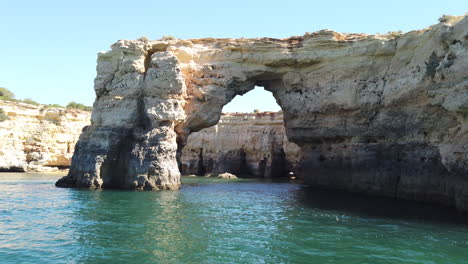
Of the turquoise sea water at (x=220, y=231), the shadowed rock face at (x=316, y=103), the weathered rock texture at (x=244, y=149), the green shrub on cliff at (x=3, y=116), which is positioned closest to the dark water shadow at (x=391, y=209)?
the turquoise sea water at (x=220, y=231)

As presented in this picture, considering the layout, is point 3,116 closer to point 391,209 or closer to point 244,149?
point 244,149

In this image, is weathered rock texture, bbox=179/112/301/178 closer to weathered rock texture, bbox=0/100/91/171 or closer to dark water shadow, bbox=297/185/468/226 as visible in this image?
weathered rock texture, bbox=0/100/91/171

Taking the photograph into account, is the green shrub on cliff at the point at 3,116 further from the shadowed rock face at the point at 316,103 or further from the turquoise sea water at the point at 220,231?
the turquoise sea water at the point at 220,231

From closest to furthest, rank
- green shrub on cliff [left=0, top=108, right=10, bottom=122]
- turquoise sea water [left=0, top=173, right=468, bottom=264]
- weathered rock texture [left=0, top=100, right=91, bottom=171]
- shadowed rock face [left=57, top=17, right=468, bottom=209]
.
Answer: turquoise sea water [left=0, top=173, right=468, bottom=264] → shadowed rock face [left=57, top=17, right=468, bottom=209] → green shrub on cliff [left=0, top=108, right=10, bottom=122] → weathered rock texture [left=0, top=100, right=91, bottom=171]

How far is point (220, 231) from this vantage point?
44.4 ft

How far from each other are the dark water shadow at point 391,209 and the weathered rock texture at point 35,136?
34988 millimetres

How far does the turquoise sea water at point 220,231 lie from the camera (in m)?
10.5

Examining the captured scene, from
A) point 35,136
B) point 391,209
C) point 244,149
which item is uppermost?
point 35,136

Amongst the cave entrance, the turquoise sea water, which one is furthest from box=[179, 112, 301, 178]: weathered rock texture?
the turquoise sea water

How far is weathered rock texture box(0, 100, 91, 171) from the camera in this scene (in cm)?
4434

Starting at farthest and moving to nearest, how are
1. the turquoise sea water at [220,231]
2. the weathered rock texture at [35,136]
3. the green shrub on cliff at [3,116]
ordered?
the weathered rock texture at [35,136] < the green shrub on cliff at [3,116] < the turquoise sea water at [220,231]

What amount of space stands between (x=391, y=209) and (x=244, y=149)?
116ft

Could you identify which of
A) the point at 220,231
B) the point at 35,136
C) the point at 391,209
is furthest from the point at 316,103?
the point at 35,136

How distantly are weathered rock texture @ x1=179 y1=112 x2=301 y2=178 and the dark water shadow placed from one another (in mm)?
26546
